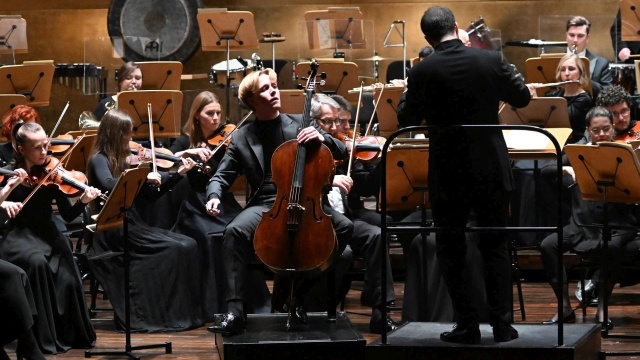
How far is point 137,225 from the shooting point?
5.72 metres

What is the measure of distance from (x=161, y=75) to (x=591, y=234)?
3383 mm

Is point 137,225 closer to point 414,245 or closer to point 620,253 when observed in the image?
point 414,245

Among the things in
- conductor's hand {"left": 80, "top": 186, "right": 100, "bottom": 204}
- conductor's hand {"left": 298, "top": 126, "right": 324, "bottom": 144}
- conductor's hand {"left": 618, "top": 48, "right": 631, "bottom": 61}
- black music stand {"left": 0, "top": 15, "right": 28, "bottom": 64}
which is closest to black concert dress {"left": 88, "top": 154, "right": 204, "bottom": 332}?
conductor's hand {"left": 80, "top": 186, "right": 100, "bottom": 204}

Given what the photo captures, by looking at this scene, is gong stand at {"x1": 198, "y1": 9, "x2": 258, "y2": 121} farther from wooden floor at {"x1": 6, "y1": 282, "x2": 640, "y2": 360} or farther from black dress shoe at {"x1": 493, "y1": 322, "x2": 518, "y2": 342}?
black dress shoe at {"x1": 493, "y1": 322, "x2": 518, "y2": 342}

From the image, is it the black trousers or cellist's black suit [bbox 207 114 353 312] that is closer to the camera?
the black trousers

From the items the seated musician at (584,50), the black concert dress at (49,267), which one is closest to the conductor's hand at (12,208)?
the black concert dress at (49,267)

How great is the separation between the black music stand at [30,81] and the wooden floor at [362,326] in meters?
2.16

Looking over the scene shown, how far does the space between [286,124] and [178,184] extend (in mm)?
1358

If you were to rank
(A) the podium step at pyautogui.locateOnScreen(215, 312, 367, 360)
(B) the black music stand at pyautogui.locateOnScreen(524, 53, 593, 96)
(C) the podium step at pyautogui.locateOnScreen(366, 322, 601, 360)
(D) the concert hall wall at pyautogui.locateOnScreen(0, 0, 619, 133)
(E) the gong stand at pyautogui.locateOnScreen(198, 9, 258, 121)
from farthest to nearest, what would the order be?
(D) the concert hall wall at pyautogui.locateOnScreen(0, 0, 619, 133) < (E) the gong stand at pyautogui.locateOnScreen(198, 9, 258, 121) < (B) the black music stand at pyautogui.locateOnScreen(524, 53, 593, 96) < (A) the podium step at pyautogui.locateOnScreen(215, 312, 367, 360) < (C) the podium step at pyautogui.locateOnScreen(366, 322, 601, 360)

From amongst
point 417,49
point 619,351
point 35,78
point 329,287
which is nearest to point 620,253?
point 619,351

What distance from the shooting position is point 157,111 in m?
6.66

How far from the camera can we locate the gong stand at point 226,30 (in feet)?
28.8

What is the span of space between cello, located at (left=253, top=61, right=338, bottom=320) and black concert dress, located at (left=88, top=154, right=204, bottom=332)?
1.26 meters

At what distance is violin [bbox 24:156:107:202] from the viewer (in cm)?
508
